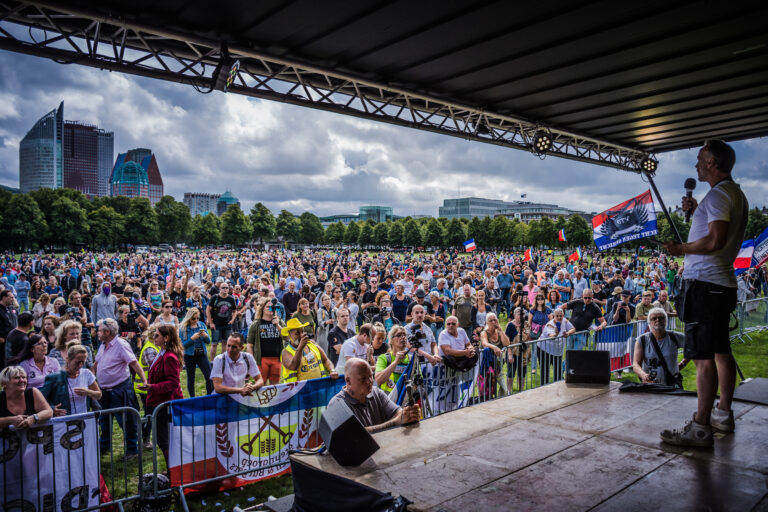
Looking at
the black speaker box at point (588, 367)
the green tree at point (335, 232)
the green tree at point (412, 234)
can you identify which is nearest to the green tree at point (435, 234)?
the green tree at point (412, 234)

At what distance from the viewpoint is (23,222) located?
66.8 m

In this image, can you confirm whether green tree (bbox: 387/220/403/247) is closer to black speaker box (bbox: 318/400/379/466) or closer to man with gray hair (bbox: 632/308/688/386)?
man with gray hair (bbox: 632/308/688/386)

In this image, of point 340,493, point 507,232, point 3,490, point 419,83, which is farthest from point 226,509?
point 507,232

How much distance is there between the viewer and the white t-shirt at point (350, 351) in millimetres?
6598

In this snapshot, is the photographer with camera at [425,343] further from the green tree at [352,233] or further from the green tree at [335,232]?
the green tree at [335,232]

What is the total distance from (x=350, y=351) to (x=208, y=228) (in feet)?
323

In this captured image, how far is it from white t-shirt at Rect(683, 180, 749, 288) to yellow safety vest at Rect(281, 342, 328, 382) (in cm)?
488

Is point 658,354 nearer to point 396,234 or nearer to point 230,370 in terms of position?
point 230,370

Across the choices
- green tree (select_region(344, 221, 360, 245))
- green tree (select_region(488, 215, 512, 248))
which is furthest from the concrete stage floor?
green tree (select_region(344, 221, 360, 245))

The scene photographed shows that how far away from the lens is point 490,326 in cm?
777

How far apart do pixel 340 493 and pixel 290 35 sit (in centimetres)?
546

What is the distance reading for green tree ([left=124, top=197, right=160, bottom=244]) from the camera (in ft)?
278

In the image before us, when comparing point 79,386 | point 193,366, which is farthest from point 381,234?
point 79,386

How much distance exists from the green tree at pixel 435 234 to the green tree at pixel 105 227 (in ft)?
185
